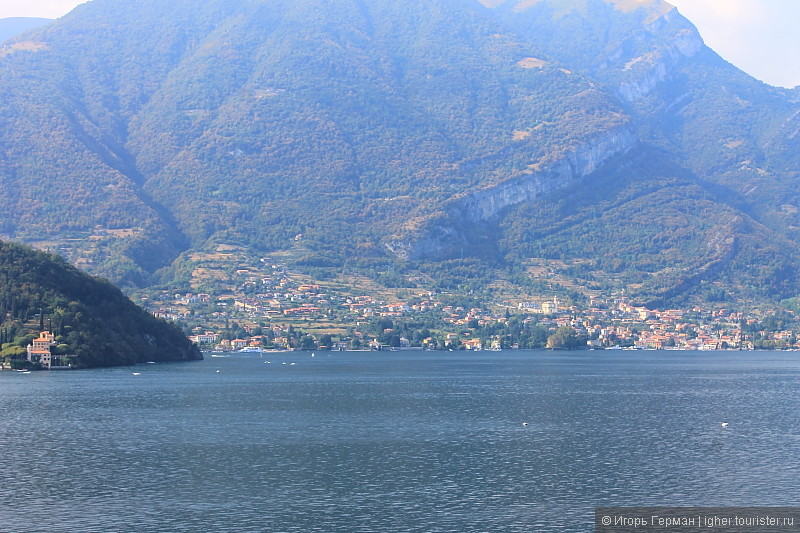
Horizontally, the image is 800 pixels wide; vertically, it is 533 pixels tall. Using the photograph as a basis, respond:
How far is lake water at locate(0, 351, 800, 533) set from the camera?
2140 inches

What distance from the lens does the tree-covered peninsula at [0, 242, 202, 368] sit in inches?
6029

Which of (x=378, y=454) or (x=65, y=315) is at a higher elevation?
(x=65, y=315)

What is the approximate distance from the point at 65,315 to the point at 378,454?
9316 centimetres

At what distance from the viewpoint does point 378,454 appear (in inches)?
2837

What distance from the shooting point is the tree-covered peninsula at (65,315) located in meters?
153

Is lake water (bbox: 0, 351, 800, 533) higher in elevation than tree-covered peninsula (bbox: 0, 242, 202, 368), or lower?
lower

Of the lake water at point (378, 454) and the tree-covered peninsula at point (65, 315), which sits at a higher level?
the tree-covered peninsula at point (65, 315)

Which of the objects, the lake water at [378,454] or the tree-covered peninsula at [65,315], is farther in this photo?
the tree-covered peninsula at [65,315]

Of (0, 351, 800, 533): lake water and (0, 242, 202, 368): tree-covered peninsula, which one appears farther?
(0, 242, 202, 368): tree-covered peninsula

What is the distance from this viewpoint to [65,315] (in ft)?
503

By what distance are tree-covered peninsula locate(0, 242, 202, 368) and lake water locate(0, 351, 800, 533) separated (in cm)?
2264

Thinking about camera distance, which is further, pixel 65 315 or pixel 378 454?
pixel 65 315

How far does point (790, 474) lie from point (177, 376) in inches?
3899

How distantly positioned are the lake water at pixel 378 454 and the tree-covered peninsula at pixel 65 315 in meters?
22.6
